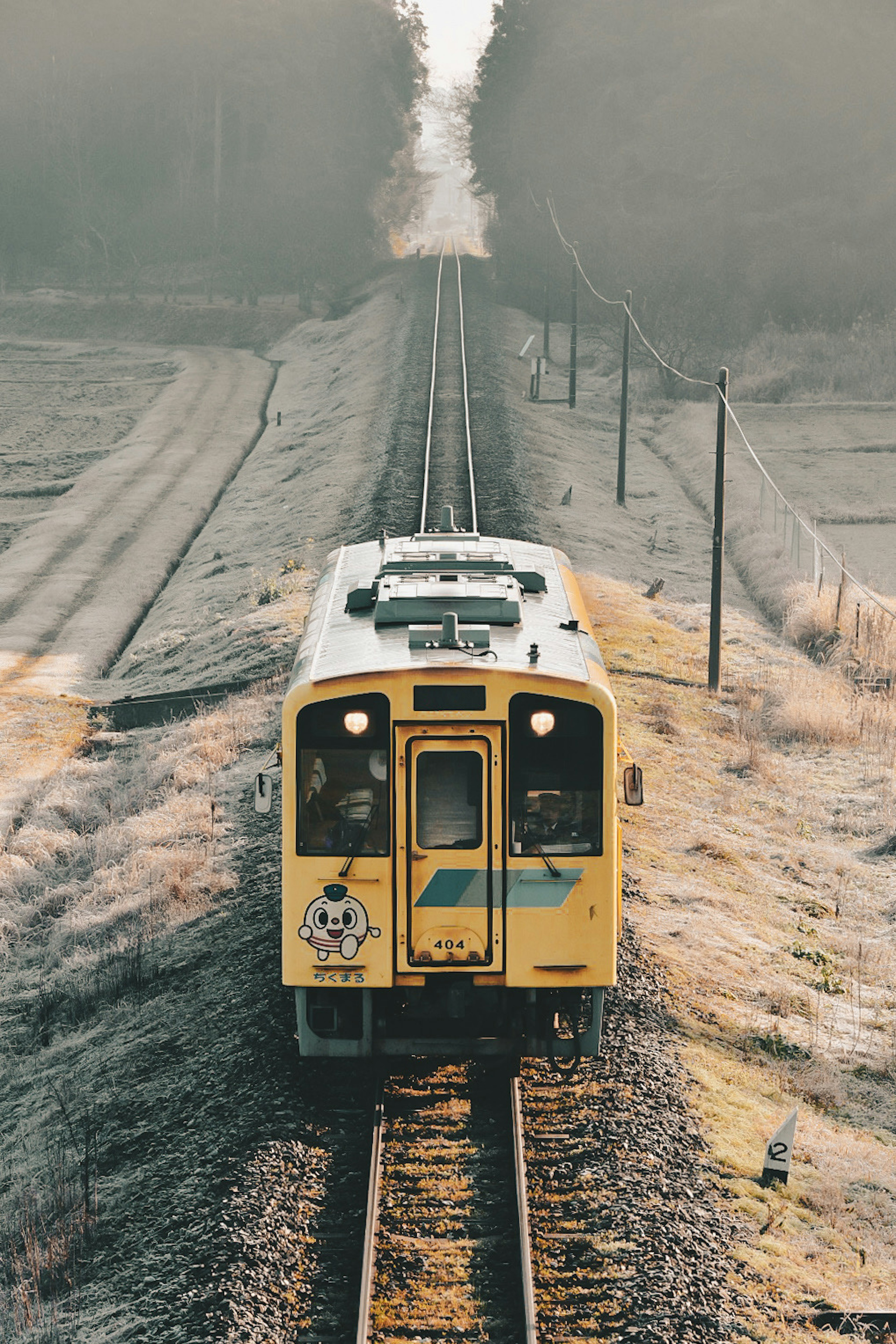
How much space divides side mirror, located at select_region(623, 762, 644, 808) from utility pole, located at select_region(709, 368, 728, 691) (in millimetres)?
12233

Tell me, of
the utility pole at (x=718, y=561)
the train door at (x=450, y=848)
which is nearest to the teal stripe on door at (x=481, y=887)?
the train door at (x=450, y=848)

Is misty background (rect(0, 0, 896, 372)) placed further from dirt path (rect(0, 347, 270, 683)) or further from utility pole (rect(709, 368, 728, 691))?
utility pole (rect(709, 368, 728, 691))

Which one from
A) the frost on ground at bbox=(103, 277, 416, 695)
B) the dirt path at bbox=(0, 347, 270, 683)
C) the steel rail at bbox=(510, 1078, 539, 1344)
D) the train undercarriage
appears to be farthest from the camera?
the dirt path at bbox=(0, 347, 270, 683)

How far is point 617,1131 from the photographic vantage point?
29.8ft

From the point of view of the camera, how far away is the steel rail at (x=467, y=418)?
28.5 metres

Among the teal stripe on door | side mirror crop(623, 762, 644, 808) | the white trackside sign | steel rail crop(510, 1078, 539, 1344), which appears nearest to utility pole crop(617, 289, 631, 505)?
side mirror crop(623, 762, 644, 808)

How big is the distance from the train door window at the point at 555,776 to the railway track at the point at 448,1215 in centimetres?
186

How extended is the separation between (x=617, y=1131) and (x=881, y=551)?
2901 cm

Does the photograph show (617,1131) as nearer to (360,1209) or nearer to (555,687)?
(360,1209)

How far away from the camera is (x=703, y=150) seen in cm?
7944

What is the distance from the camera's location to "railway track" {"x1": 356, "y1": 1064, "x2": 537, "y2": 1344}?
7438mm

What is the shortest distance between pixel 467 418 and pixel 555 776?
30.2 metres

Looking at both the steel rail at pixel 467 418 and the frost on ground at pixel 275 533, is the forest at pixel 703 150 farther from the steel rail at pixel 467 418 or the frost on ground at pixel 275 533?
the frost on ground at pixel 275 533

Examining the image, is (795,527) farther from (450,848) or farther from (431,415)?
(450,848)
